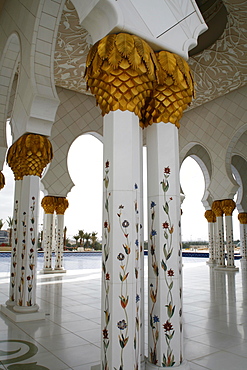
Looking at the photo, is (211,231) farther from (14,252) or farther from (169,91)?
(169,91)

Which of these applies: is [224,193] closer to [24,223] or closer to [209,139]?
[209,139]

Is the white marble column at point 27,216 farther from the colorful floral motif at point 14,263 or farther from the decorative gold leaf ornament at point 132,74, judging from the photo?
the decorative gold leaf ornament at point 132,74

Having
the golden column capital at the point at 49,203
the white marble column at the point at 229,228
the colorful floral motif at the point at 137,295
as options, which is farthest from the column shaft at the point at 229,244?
the colorful floral motif at the point at 137,295

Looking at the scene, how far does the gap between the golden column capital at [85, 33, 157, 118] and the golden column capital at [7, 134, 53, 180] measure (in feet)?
7.27

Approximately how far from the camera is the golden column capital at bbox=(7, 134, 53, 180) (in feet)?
13.7

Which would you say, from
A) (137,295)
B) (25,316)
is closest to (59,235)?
(25,316)

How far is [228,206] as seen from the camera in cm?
948

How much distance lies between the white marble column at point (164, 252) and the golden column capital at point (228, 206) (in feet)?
24.9

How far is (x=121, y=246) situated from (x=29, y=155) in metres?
2.70

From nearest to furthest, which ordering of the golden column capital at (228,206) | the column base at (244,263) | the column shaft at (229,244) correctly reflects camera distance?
the golden column capital at (228,206) < the column shaft at (229,244) < the column base at (244,263)

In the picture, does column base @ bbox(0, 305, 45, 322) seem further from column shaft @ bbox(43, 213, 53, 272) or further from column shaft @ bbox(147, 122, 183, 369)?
column shaft @ bbox(43, 213, 53, 272)

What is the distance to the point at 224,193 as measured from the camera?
9.38 metres

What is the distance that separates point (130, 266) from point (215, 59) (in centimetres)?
650

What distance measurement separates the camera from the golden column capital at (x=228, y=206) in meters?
9.43
